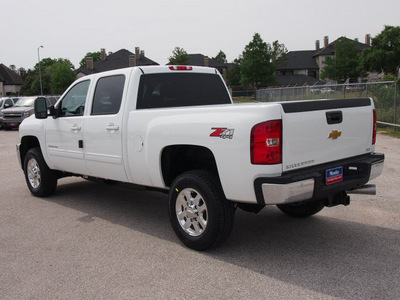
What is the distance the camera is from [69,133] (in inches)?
245

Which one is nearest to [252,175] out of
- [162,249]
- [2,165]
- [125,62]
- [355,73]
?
[162,249]

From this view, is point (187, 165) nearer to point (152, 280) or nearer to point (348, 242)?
point (152, 280)

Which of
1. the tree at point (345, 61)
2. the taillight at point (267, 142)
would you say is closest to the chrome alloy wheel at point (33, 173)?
the taillight at point (267, 142)

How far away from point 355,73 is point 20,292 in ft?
246

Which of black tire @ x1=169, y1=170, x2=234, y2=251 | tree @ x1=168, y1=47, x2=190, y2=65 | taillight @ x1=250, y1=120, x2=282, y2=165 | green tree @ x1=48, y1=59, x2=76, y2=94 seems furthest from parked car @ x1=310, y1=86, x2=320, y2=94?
green tree @ x1=48, y1=59, x2=76, y2=94

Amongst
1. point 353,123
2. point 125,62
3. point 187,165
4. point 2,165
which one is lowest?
point 2,165

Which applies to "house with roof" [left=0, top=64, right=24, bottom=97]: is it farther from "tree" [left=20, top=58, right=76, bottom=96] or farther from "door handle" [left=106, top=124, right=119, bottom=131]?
"door handle" [left=106, top=124, right=119, bottom=131]

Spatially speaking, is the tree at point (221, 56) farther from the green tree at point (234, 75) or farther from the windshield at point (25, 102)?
the windshield at point (25, 102)

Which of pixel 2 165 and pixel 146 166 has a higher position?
pixel 146 166

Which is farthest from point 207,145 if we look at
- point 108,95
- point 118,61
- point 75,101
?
point 118,61

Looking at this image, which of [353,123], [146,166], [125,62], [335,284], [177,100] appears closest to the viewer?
[335,284]

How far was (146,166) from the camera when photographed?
16.1 feet

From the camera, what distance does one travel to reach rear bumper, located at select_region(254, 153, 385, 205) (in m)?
3.74

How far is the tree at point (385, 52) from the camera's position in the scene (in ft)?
183
